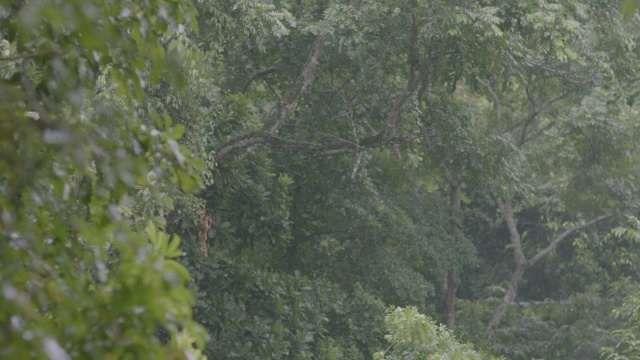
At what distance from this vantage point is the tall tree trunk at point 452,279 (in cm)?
1648

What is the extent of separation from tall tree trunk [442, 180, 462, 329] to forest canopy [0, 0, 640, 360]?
4 cm

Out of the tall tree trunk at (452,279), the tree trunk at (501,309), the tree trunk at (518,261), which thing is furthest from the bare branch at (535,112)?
the tree trunk at (501,309)

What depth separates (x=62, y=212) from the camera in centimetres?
269

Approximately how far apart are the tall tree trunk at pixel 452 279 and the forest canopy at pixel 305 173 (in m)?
0.04

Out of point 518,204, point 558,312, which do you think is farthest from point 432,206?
point 558,312

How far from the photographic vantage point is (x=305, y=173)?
517 inches

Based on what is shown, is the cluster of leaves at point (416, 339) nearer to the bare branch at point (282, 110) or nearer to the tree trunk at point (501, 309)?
the bare branch at point (282, 110)

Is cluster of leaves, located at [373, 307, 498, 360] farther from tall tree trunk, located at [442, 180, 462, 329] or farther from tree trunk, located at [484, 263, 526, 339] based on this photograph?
Result: tree trunk, located at [484, 263, 526, 339]

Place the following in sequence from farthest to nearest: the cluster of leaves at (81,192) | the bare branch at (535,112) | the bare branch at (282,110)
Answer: the bare branch at (535,112) → the bare branch at (282,110) → the cluster of leaves at (81,192)

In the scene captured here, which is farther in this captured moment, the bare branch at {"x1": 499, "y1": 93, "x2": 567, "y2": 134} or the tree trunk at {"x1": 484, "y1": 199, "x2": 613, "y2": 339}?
the tree trunk at {"x1": 484, "y1": 199, "x2": 613, "y2": 339}

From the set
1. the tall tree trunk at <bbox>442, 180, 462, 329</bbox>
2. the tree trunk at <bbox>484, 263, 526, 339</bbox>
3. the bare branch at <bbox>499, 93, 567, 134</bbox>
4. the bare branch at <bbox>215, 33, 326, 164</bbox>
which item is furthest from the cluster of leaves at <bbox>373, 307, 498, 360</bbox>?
the tree trunk at <bbox>484, 263, 526, 339</bbox>

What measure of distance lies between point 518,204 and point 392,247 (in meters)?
4.58

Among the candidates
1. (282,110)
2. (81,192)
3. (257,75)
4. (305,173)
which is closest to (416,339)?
(282,110)

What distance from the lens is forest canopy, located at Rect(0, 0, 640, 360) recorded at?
234cm
